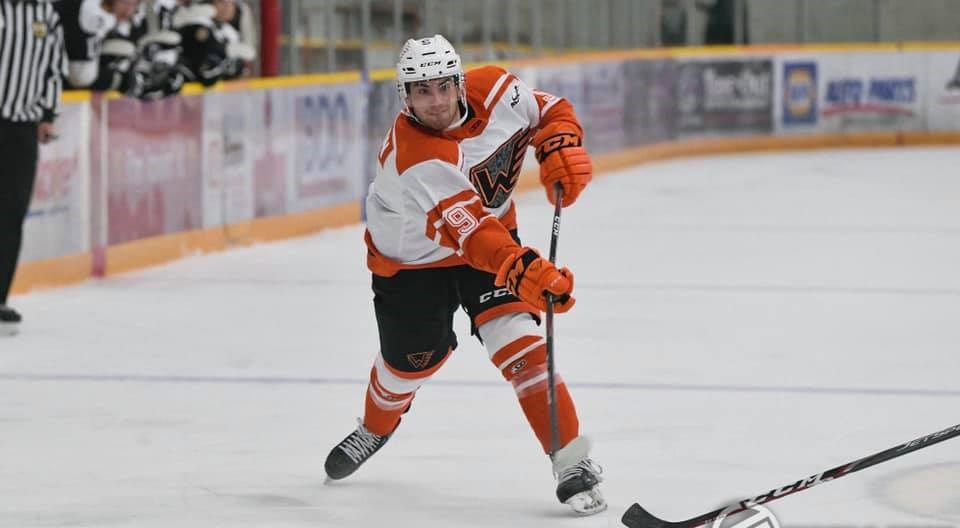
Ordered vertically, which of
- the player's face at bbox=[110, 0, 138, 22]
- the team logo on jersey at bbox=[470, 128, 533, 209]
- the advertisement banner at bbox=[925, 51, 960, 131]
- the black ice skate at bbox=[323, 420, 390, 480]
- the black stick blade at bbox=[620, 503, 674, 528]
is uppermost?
the player's face at bbox=[110, 0, 138, 22]

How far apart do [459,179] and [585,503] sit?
2.53ft

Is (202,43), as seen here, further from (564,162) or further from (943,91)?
(943,91)

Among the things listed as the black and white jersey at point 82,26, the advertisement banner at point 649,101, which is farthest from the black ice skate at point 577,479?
the advertisement banner at point 649,101

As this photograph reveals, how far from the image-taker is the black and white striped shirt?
6754mm

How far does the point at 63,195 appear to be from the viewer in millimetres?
7855

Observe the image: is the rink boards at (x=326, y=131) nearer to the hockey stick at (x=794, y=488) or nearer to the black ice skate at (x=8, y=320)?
the black ice skate at (x=8, y=320)

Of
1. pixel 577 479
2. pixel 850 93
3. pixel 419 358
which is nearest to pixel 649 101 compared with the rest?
pixel 850 93

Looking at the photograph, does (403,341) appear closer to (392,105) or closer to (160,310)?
(160,310)

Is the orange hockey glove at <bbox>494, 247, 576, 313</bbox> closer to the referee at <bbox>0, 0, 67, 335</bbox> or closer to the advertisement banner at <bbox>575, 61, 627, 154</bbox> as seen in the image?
the referee at <bbox>0, 0, 67, 335</bbox>

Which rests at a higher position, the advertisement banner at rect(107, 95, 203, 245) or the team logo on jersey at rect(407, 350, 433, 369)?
the team logo on jersey at rect(407, 350, 433, 369)

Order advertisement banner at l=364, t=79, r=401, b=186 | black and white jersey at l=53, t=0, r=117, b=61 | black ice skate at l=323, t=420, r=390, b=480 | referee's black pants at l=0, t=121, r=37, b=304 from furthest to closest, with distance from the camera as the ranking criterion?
advertisement banner at l=364, t=79, r=401, b=186, black and white jersey at l=53, t=0, r=117, b=61, referee's black pants at l=0, t=121, r=37, b=304, black ice skate at l=323, t=420, r=390, b=480

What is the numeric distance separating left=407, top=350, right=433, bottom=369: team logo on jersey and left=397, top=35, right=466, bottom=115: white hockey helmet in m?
0.63

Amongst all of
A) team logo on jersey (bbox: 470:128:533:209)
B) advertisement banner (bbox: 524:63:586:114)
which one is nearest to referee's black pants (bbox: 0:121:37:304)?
team logo on jersey (bbox: 470:128:533:209)

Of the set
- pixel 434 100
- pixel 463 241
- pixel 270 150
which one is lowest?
pixel 270 150
